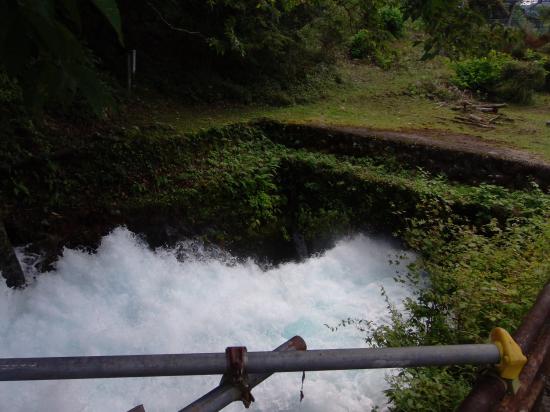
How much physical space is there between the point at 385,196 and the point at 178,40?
252 inches

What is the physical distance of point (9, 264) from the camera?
478 centimetres

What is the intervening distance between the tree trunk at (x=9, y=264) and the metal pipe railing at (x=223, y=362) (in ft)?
14.1

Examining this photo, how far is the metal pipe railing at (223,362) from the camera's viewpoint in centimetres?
109

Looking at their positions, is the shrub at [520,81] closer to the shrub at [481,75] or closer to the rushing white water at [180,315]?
the shrub at [481,75]

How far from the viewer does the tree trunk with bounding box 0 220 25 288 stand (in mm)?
4713

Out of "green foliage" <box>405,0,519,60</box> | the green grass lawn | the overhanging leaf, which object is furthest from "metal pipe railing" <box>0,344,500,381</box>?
the green grass lawn

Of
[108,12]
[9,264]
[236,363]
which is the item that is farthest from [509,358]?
[9,264]

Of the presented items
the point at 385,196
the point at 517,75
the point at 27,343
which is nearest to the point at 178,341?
the point at 27,343

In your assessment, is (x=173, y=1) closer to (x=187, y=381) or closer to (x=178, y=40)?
(x=178, y=40)

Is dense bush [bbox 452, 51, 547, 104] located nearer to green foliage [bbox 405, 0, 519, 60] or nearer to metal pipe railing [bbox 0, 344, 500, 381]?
green foliage [bbox 405, 0, 519, 60]

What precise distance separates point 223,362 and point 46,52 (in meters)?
1.08

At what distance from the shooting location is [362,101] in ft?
40.0

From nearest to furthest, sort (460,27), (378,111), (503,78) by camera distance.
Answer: (460,27), (378,111), (503,78)

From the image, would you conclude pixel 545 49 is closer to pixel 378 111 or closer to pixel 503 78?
pixel 503 78
